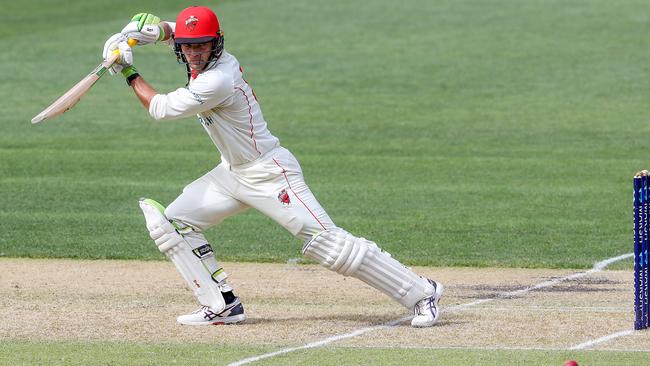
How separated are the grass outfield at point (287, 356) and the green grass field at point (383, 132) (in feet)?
0.11

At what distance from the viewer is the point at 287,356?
800 centimetres

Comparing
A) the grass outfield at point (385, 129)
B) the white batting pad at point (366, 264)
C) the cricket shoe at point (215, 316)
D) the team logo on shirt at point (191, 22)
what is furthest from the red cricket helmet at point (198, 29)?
the grass outfield at point (385, 129)

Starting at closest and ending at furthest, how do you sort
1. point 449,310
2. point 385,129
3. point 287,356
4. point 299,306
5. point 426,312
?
1. point 287,356
2. point 426,312
3. point 449,310
4. point 299,306
5. point 385,129

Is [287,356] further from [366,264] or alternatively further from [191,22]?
[191,22]

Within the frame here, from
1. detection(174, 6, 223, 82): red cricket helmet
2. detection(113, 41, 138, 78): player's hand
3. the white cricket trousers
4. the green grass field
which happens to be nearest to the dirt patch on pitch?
the green grass field

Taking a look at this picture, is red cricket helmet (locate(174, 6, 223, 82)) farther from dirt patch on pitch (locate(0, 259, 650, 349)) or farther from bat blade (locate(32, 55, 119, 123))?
dirt patch on pitch (locate(0, 259, 650, 349))

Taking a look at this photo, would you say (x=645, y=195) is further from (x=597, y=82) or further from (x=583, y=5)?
(x=583, y=5)

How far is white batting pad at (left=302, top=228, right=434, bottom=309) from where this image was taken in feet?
29.0

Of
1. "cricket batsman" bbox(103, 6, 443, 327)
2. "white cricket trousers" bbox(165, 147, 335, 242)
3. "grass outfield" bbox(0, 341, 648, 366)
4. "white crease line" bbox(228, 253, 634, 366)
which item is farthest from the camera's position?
"white cricket trousers" bbox(165, 147, 335, 242)

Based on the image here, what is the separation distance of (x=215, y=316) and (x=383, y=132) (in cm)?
1163

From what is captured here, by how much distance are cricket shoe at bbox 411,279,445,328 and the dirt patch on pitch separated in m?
0.08

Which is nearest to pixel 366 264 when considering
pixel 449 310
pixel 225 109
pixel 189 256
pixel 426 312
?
pixel 426 312

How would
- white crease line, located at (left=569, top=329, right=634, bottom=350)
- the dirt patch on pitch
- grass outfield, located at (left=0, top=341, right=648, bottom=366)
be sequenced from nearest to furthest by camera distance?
grass outfield, located at (left=0, top=341, right=648, bottom=366) < white crease line, located at (left=569, top=329, right=634, bottom=350) < the dirt patch on pitch

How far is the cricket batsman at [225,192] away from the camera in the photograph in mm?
8797
